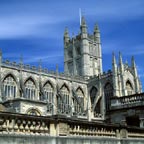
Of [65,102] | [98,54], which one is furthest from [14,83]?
[98,54]

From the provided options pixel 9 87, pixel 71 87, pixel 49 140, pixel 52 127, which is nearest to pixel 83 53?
pixel 71 87

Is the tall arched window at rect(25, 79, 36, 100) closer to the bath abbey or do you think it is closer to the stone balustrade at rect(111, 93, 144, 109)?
the bath abbey

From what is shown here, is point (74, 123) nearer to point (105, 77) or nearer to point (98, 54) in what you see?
point (105, 77)

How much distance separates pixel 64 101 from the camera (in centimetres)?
5584

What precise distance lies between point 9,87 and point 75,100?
14851 mm

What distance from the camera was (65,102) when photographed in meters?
56.1

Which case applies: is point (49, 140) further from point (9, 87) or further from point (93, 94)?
point (93, 94)

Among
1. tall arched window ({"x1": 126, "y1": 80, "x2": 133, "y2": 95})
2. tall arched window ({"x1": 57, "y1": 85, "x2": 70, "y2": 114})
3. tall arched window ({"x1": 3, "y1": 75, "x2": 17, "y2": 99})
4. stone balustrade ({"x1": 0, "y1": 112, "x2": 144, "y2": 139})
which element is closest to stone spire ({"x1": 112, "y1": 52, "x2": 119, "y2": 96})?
tall arched window ({"x1": 126, "y1": 80, "x2": 133, "y2": 95})

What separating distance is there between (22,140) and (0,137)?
2.24ft

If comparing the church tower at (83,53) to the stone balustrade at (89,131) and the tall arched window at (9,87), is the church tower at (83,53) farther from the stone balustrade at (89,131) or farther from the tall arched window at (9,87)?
the stone balustrade at (89,131)

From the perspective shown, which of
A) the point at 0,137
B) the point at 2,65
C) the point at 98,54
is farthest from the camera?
the point at 98,54

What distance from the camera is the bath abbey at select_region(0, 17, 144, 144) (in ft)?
27.7

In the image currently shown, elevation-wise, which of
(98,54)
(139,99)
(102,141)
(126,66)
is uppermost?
(98,54)

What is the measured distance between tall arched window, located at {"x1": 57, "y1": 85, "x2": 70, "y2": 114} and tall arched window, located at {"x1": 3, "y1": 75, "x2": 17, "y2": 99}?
901 cm
